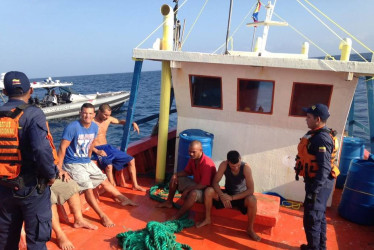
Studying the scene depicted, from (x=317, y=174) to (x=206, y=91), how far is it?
267 centimetres

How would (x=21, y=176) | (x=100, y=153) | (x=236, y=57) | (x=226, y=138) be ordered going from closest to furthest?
(x=21, y=176) → (x=236, y=57) → (x=100, y=153) → (x=226, y=138)

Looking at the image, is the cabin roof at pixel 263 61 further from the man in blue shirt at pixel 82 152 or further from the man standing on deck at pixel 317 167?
the man in blue shirt at pixel 82 152

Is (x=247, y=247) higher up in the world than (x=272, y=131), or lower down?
lower down

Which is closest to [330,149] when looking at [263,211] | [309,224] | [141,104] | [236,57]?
[309,224]

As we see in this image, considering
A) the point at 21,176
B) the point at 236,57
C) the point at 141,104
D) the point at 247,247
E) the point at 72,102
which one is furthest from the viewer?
the point at 141,104

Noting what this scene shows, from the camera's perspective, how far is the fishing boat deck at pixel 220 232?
3.90 metres

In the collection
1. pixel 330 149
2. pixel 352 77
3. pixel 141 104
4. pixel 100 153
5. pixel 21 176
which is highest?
pixel 352 77

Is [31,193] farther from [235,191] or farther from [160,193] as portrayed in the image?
[160,193]

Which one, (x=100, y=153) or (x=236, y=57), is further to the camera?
(x=100, y=153)

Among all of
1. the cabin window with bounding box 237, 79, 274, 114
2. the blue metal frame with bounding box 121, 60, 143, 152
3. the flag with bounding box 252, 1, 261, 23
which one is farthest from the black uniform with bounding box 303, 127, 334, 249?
the flag with bounding box 252, 1, 261, 23

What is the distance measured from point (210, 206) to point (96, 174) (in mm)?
1790

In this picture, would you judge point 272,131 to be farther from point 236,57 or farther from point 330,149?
point 330,149

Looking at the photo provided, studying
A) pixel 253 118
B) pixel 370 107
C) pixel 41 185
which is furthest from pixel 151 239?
pixel 370 107

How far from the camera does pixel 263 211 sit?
4156mm
